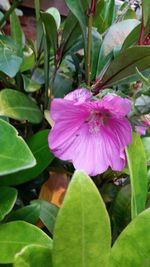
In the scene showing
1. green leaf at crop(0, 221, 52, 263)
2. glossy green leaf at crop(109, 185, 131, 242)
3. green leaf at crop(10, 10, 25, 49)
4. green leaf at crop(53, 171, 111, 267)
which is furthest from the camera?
green leaf at crop(10, 10, 25, 49)

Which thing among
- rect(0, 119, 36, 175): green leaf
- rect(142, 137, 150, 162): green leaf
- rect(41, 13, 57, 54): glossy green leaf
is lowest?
rect(142, 137, 150, 162): green leaf

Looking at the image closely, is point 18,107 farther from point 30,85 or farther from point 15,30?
point 15,30

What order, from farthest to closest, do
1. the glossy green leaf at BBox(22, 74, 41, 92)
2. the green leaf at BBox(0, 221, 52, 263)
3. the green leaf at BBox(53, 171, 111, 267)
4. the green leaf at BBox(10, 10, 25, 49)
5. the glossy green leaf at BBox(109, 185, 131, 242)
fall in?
the green leaf at BBox(10, 10, 25, 49) < the glossy green leaf at BBox(22, 74, 41, 92) < the glossy green leaf at BBox(109, 185, 131, 242) < the green leaf at BBox(0, 221, 52, 263) < the green leaf at BBox(53, 171, 111, 267)

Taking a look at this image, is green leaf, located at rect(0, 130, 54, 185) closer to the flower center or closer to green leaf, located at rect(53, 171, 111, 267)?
the flower center

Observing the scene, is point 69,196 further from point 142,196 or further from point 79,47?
point 79,47

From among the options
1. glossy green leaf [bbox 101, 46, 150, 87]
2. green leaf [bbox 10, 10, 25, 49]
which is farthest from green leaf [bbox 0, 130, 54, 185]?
green leaf [bbox 10, 10, 25, 49]

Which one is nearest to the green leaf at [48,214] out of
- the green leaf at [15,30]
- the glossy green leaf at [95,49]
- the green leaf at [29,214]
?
the green leaf at [29,214]

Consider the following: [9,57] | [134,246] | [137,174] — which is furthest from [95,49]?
[134,246]
